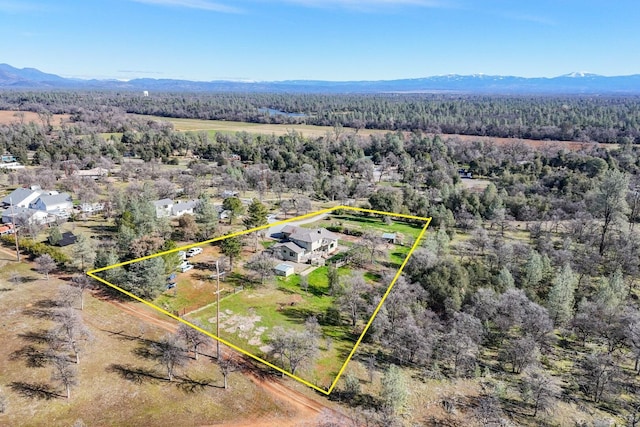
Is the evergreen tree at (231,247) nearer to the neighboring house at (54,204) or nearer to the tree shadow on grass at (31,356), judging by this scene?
the tree shadow on grass at (31,356)

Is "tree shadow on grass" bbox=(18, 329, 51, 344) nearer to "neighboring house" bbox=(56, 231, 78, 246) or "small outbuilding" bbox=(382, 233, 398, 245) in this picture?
"neighboring house" bbox=(56, 231, 78, 246)

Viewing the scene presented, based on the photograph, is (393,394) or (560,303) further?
(560,303)

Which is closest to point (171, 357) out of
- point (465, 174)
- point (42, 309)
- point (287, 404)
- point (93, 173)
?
point (287, 404)

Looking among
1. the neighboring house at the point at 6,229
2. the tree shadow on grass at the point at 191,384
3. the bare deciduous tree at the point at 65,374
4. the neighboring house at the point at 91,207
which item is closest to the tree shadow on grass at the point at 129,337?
the bare deciduous tree at the point at 65,374

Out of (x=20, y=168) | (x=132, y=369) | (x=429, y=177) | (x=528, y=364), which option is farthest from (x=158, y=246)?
(x=20, y=168)

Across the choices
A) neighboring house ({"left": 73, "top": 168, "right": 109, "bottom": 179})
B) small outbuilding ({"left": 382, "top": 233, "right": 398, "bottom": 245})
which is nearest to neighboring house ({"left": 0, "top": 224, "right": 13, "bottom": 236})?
neighboring house ({"left": 73, "top": 168, "right": 109, "bottom": 179})

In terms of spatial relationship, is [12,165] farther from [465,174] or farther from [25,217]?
[465,174]
